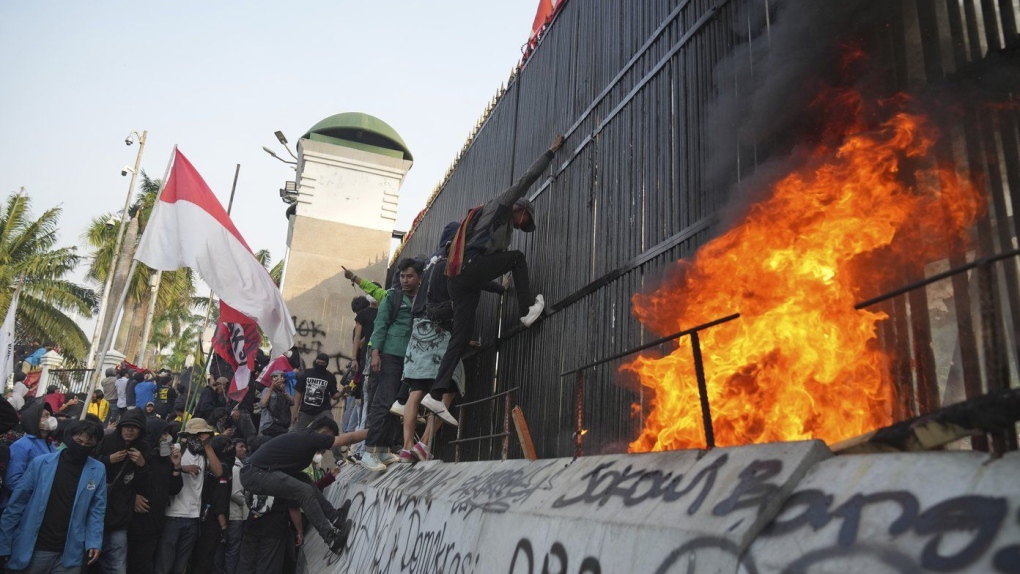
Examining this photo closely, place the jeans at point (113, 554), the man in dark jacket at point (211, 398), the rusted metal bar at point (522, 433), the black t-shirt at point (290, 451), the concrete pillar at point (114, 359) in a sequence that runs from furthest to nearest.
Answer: the concrete pillar at point (114, 359) → the man in dark jacket at point (211, 398) → the black t-shirt at point (290, 451) → the jeans at point (113, 554) → the rusted metal bar at point (522, 433)

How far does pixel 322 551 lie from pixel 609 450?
463 centimetres

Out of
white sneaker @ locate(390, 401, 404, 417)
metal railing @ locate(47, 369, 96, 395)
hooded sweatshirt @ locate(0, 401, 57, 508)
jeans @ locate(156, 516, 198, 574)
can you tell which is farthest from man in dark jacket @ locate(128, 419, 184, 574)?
metal railing @ locate(47, 369, 96, 395)

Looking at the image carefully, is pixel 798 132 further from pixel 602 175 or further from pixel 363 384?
pixel 363 384

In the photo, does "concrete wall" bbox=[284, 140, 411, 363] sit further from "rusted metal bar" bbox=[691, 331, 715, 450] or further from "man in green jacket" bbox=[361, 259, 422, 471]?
"rusted metal bar" bbox=[691, 331, 715, 450]

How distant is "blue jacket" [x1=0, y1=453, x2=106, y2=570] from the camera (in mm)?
6582

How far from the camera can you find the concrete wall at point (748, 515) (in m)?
1.90

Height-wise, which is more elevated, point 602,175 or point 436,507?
point 602,175

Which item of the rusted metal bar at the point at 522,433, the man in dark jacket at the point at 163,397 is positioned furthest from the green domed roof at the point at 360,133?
the rusted metal bar at the point at 522,433

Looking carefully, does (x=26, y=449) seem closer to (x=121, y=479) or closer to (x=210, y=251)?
(x=121, y=479)

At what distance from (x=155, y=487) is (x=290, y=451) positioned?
1.68 meters

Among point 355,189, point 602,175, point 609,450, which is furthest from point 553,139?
point 355,189

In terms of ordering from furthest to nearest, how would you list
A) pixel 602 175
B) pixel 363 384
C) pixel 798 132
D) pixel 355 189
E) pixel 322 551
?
pixel 355 189
pixel 363 384
pixel 322 551
pixel 602 175
pixel 798 132

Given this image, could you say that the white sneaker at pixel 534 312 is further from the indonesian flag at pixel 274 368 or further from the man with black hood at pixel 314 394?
the indonesian flag at pixel 274 368

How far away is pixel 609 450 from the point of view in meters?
5.21
